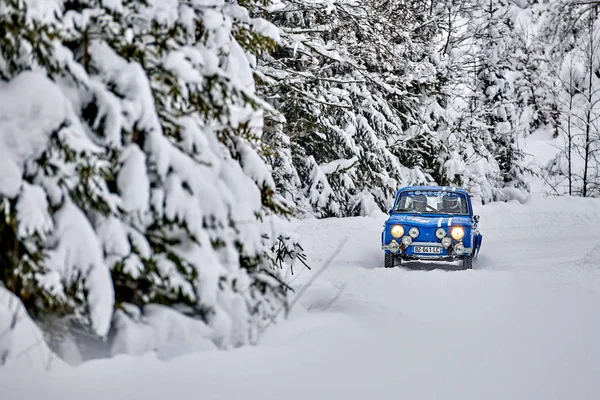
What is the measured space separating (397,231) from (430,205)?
1693 mm

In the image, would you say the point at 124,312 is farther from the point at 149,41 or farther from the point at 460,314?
the point at 460,314

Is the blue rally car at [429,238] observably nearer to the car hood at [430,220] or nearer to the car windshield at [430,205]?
the car hood at [430,220]

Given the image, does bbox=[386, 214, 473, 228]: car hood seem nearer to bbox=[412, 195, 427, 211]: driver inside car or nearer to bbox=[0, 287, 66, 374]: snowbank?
bbox=[412, 195, 427, 211]: driver inside car

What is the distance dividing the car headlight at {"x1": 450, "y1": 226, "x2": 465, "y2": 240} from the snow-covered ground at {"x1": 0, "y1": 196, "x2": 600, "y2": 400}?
4.15 ft

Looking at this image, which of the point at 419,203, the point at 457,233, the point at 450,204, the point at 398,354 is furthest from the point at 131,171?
the point at 450,204

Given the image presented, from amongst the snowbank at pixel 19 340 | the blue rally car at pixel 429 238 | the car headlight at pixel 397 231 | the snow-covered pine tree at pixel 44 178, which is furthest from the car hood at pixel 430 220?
the snowbank at pixel 19 340

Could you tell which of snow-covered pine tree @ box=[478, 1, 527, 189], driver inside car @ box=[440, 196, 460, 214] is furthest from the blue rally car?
snow-covered pine tree @ box=[478, 1, 527, 189]

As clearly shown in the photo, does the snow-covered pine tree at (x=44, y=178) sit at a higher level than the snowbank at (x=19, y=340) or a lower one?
higher

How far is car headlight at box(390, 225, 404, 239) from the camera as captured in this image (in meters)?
13.1

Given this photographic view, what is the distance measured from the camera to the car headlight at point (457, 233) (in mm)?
12875

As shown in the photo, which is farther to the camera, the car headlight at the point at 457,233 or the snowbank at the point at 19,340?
the car headlight at the point at 457,233

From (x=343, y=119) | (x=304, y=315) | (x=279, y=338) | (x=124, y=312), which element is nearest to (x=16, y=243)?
(x=124, y=312)

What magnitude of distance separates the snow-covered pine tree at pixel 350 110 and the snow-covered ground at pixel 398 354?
212 inches

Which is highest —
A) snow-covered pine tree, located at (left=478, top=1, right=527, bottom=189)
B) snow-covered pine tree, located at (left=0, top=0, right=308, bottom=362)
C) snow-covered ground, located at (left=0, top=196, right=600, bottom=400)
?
snow-covered pine tree, located at (left=0, top=0, right=308, bottom=362)
